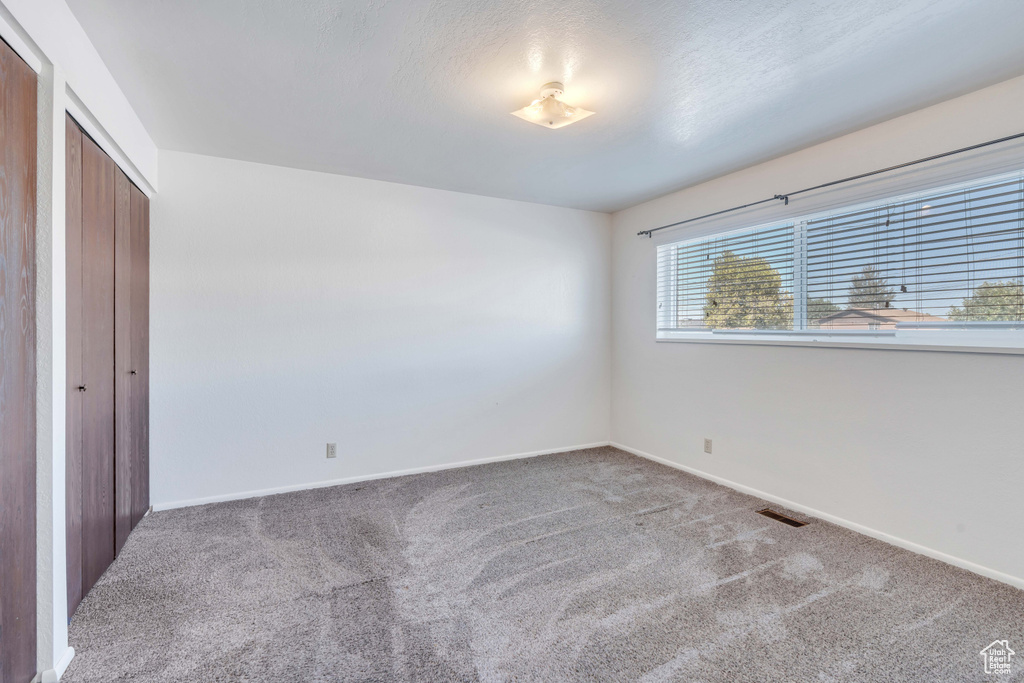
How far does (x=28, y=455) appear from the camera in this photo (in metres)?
1.48

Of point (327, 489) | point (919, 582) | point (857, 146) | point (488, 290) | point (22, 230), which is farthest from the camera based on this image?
point (488, 290)

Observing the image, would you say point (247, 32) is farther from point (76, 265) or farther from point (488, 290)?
point (488, 290)

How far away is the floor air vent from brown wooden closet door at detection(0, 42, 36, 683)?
11.7 ft

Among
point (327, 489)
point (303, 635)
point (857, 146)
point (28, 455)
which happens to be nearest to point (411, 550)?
point (303, 635)

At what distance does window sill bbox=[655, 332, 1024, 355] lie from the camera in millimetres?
2234

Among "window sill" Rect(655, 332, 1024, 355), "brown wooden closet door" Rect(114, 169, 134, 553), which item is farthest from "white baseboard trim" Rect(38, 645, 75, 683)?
"window sill" Rect(655, 332, 1024, 355)

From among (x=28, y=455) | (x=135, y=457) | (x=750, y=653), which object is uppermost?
(x=28, y=455)

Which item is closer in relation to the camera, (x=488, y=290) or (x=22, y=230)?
(x=22, y=230)

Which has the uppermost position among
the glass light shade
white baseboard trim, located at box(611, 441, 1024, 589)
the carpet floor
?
the glass light shade

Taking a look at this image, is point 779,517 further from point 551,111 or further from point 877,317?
point 551,111

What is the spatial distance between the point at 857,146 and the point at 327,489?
13.9 feet

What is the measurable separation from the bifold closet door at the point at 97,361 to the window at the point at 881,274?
12.9 ft

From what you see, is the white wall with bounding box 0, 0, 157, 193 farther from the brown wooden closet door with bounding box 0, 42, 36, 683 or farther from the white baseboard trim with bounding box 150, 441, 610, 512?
the white baseboard trim with bounding box 150, 441, 610, 512

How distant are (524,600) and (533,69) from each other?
2.43 m
